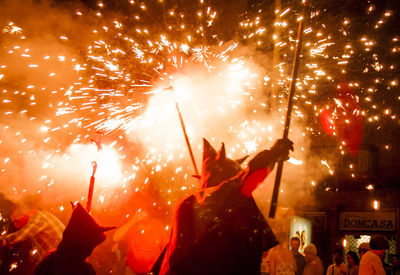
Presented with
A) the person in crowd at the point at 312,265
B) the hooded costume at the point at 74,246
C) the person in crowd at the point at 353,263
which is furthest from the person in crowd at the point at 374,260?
the hooded costume at the point at 74,246

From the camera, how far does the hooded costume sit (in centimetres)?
230

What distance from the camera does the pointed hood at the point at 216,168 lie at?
2.23 metres

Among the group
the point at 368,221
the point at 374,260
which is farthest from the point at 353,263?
the point at 368,221

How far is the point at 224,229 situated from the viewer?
1.95 m

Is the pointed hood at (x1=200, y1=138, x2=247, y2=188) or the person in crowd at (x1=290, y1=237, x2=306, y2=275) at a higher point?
the pointed hood at (x1=200, y1=138, x2=247, y2=188)

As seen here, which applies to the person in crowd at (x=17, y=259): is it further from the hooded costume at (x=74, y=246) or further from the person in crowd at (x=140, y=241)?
the person in crowd at (x=140, y=241)

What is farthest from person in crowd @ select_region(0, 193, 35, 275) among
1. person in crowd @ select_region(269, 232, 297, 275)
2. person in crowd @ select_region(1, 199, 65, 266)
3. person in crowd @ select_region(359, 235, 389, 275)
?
person in crowd @ select_region(359, 235, 389, 275)

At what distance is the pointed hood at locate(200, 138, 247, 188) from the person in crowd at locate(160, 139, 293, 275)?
4.9 inches

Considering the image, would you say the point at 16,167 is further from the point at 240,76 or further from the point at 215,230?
the point at 215,230

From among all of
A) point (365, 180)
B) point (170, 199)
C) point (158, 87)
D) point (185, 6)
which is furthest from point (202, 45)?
point (365, 180)

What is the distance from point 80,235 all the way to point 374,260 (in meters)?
3.69

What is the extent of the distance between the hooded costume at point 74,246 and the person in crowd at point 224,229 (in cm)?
68

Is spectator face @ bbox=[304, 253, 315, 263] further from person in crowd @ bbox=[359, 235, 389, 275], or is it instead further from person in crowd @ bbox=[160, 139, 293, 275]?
person in crowd @ bbox=[160, 139, 293, 275]

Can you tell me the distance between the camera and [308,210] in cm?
1302
